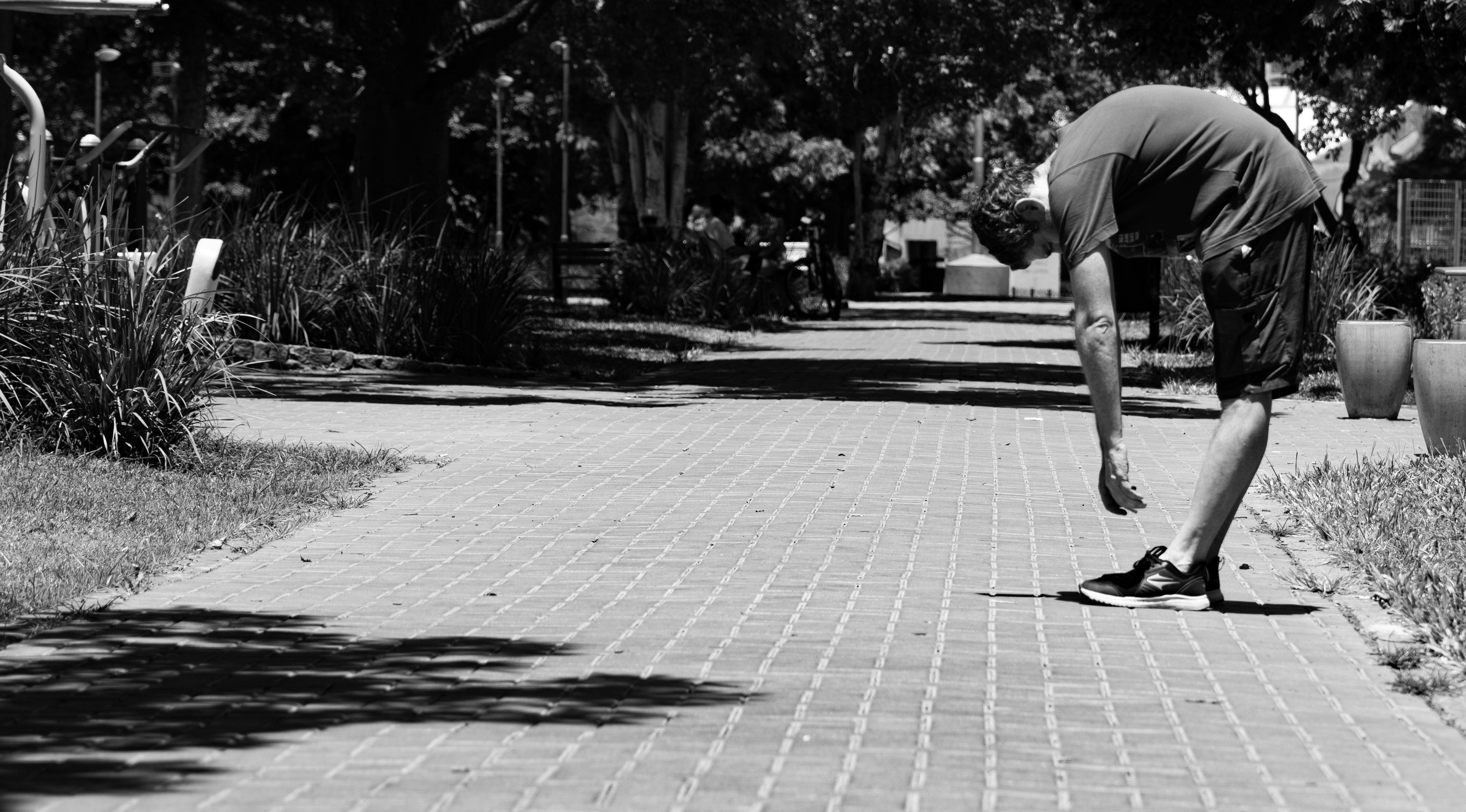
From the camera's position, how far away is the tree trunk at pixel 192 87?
60.7 feet

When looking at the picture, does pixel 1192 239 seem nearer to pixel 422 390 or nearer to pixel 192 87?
pixel 422 390

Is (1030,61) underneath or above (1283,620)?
above

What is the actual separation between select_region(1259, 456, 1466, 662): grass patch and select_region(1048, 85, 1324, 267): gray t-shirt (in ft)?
3.99

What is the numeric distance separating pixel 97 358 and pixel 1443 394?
6.53m

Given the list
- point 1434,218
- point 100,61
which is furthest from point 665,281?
point 100,61

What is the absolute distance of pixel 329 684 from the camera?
17.1 feet

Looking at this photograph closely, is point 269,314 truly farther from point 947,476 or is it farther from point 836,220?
point 836,220

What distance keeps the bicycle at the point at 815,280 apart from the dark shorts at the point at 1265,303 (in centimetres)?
2361

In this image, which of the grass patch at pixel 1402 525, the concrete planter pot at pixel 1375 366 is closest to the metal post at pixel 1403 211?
the concrete planter pot at pixel 1375 366

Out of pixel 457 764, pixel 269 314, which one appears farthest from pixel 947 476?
pixel 269 314

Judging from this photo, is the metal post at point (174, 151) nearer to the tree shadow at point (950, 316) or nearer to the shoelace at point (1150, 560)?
the shoelace at point (1150, 560)

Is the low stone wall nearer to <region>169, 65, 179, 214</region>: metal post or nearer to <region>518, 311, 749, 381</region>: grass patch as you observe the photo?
<region>518, 311, 749, 381</region>: grass patch

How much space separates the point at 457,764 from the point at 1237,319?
309 centimetres

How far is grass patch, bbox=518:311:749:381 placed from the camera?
1780 cm
